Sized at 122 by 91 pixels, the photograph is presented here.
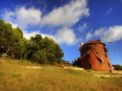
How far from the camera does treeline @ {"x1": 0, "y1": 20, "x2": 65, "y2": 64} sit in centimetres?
6981

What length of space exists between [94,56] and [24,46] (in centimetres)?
2013

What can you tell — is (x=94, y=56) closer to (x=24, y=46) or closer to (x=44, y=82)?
(x=24, y=46)

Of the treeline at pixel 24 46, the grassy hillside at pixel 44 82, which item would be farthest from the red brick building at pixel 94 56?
the grassy hillside at pixel 44 82

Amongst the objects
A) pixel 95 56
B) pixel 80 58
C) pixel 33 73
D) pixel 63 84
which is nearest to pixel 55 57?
pixel 80 58

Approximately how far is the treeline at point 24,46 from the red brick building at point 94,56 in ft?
29.1

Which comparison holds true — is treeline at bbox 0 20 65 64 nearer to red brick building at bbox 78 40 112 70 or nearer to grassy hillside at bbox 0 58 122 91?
red brick building at bbox 78 40 112 70

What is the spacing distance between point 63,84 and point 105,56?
1443 inches

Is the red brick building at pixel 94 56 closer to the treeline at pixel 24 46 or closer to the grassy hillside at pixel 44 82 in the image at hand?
the treeline at pixel 24 46

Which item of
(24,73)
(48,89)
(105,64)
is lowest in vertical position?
(48,89)

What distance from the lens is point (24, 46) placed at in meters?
75.2

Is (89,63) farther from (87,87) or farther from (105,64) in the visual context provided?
(87,87)

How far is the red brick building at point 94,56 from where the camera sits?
7138 cm

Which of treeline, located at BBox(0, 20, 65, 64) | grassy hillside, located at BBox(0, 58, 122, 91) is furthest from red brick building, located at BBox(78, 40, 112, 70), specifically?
grassy hillside, located at BBox(0, 58, 122, 91)

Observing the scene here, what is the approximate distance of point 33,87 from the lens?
36.7m
